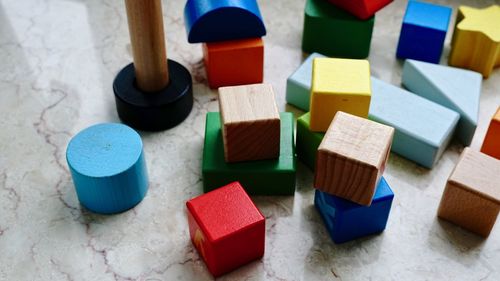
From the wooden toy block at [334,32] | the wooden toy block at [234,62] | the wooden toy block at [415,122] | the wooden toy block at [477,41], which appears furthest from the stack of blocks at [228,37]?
the wooden toy block at [477,41]

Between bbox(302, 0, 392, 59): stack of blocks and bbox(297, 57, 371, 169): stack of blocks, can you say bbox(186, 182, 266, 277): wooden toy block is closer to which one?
bbox(297, 57, 371, 169): stack of blocks

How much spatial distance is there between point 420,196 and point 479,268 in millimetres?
155

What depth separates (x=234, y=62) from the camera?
1214 millimetres

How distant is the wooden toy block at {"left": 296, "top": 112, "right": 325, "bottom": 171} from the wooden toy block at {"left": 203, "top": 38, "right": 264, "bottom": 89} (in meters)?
0.19

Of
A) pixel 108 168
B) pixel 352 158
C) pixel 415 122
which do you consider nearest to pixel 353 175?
pixel 352 158

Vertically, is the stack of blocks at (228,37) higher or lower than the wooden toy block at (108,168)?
higher

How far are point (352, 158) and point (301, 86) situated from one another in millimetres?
309

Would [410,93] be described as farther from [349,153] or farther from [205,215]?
[205,215]

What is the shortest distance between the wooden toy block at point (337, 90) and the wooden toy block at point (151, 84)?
262 mm

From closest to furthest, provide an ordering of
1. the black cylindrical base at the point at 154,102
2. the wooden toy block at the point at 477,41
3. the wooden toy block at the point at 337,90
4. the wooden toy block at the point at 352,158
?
the wooden toy block at the point at 352,158 < the wooden toy block at the point at 337,90 < the black cylindrical base at the point at 154,102 < the wooden toy block at the point at 477,41

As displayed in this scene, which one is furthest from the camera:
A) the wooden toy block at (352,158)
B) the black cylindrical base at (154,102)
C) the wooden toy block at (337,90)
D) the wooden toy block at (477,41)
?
the wooden toy block at (477,41)

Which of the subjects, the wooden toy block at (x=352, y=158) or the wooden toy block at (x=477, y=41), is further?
the wooden toy block at (x=477, y=41)

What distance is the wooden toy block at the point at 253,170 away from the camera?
1031mm

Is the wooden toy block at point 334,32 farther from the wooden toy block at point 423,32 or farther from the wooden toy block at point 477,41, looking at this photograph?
the wooden toy block at point 477,41
